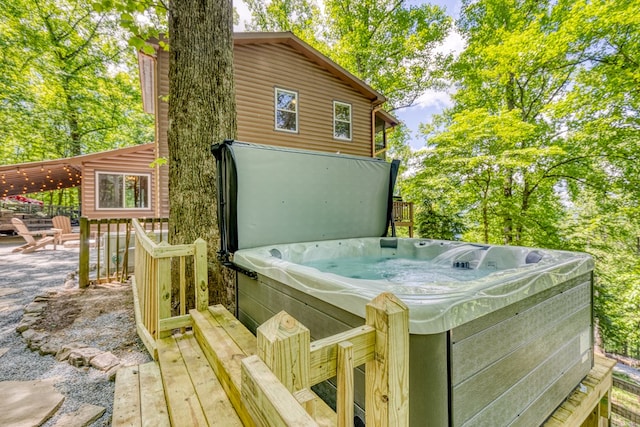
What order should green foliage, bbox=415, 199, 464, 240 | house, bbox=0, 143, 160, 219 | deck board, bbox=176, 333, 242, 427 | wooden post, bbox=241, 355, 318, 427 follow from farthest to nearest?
green foliage, bbox=415, 199, 464, 240
house, bbox=0, 143, 160, 219
deck board, bbox=176, 333, 242, 427
wooden post, bbox=241, 355, 318, 427

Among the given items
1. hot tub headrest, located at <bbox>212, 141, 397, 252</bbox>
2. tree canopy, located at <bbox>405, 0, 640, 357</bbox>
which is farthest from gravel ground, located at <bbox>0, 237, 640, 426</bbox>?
tree canopy, located at <bbox>405, 0, 640, 357</bbox>

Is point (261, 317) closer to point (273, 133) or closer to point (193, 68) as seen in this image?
point (193, 68)

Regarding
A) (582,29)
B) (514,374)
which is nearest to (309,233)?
(514,374)

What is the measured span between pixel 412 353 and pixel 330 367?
0.32m

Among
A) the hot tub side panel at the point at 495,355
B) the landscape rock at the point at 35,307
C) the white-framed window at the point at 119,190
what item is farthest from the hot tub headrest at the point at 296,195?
the white-framed window at the point at 119,190

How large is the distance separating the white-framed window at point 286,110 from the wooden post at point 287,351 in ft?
22.6

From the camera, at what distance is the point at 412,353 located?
0.90m

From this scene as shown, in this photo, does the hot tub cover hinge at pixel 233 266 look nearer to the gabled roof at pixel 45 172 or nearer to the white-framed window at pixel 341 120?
the white-framed window at pixel 341 120

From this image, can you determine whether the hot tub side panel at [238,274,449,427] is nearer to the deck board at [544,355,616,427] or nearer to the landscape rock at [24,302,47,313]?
the deck board at [544,355,616,427]

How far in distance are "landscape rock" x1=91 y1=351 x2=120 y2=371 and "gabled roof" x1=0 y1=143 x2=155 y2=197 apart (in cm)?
748

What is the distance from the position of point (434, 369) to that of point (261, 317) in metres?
1.29

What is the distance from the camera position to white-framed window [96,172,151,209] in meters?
7.98

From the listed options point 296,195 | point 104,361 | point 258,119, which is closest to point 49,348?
point 104,361

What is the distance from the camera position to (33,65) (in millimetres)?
10148
